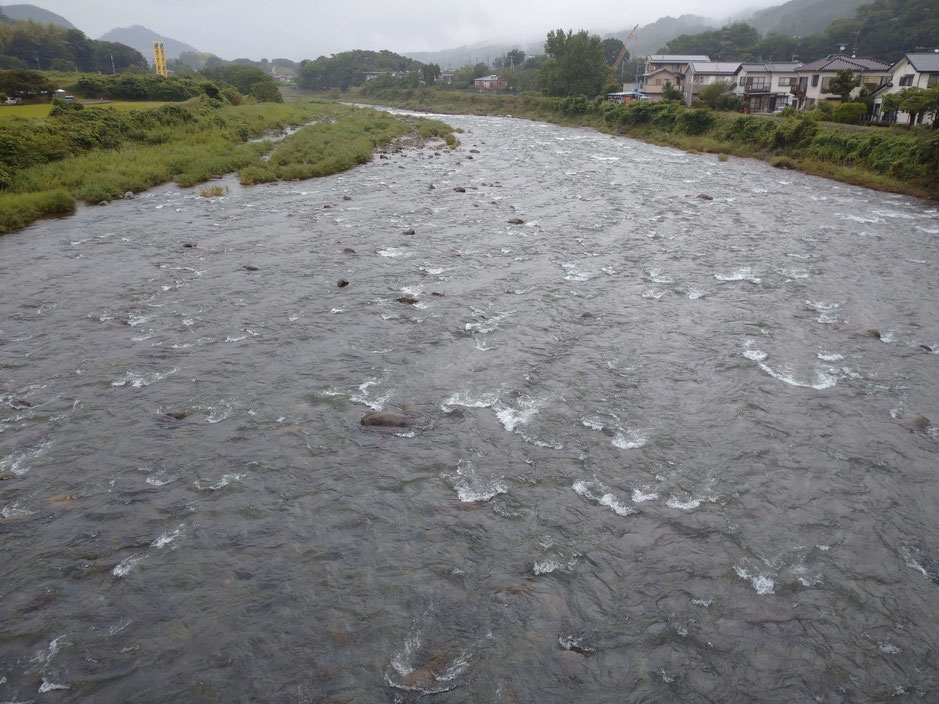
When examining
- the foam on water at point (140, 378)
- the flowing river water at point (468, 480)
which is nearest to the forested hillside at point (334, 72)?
the flowing river water at point (468, 480)

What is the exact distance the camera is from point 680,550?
5.77 m

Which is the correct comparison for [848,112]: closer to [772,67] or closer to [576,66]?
[772,67]

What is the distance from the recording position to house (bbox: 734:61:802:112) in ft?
182

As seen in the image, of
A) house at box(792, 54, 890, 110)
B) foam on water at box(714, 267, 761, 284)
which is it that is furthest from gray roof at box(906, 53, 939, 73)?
foam on water at box(714, 267, 761, 284)

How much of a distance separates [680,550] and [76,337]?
33.4 ft

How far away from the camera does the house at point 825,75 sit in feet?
162

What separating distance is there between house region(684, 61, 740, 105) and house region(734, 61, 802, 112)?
3.91m

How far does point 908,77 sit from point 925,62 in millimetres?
1190

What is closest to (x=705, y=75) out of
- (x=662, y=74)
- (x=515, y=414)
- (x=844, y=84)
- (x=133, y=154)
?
(x=662, y=74)

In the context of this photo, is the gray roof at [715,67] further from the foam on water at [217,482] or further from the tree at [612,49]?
the foam on water at [217,482]

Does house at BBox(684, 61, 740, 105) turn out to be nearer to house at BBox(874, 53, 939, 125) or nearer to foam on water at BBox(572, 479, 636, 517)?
house at BBox(874, 53, 939, 125)

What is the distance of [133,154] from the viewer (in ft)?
82.1

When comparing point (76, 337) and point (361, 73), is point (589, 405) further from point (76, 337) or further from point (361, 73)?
point (361, 73)

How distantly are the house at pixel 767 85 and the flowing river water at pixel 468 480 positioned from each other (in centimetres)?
5061
